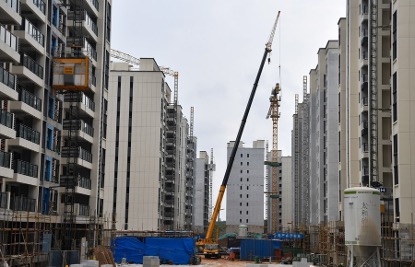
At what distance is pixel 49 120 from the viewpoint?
194 feet

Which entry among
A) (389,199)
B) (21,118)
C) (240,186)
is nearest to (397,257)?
(389,199)

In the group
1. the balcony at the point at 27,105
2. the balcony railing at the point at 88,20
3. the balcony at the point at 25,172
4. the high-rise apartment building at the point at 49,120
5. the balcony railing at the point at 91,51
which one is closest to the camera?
the high-rise apartment building at the point at 49,120

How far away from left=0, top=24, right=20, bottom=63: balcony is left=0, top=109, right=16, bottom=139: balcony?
3973mm

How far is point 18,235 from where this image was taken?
166ft

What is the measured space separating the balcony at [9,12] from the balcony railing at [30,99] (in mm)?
6339

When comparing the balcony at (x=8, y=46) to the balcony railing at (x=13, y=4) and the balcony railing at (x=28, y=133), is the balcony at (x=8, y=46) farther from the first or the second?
the balcony railing at (x=28, y=133)

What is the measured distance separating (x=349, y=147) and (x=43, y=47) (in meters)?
35.6

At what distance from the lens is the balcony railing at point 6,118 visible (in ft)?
148

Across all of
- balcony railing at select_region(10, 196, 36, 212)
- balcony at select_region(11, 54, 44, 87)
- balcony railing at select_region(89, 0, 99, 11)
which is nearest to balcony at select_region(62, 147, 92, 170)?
balcony at select_region(11, 54, 44, 87)

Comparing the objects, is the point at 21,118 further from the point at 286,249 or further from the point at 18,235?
the point at 286,249

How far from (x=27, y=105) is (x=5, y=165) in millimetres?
8228


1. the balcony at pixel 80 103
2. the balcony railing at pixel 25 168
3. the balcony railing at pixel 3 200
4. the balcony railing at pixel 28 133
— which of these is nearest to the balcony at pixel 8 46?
the balcony railing at pixel 28 133

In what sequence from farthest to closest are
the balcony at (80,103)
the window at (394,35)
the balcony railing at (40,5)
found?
the balcony at (80,103), the balcony railing at (40,5), the window at (394,35)

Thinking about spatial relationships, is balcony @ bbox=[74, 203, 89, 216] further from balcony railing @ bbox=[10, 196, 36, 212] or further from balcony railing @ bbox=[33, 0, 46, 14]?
balcony railing @ bbox=[33, 0, 46, 14]
